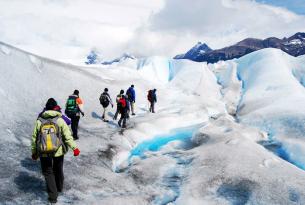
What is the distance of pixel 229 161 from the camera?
1577 centimetres

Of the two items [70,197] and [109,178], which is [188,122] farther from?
[70,197]

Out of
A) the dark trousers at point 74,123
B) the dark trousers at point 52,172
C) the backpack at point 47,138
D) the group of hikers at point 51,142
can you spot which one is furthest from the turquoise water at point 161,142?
the backpack at point 47,138

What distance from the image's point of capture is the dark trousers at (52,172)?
Result: 9.69 m

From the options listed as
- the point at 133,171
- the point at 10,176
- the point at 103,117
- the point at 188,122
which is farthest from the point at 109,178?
the point at 188,122

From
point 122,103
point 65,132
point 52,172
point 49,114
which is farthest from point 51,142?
point 122,103

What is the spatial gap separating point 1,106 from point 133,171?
8.62 m

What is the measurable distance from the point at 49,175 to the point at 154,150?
1210 cm

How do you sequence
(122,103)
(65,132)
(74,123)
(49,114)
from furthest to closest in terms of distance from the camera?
(122,103), (74,123), (65,132), (49,114)

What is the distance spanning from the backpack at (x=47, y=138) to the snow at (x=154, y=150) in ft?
7.42

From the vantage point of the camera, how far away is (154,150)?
21547mm

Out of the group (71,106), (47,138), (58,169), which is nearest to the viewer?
(47,138)

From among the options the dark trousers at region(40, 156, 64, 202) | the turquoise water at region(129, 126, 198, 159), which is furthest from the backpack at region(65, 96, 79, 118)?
the dark trousers at region(40, 156, 64, 202)

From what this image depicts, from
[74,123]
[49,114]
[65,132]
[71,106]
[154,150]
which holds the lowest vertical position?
[154,150]

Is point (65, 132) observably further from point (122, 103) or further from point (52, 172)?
point (122, 103)
